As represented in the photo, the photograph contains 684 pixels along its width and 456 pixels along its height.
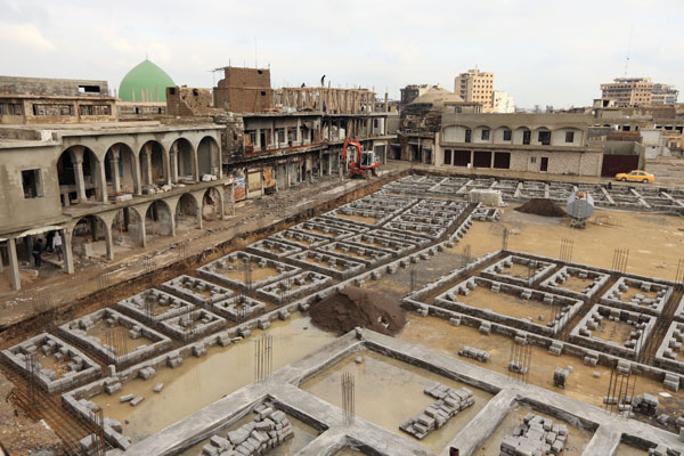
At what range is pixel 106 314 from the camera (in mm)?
18062

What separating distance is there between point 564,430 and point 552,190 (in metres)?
33.9

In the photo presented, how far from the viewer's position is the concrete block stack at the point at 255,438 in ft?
34.5

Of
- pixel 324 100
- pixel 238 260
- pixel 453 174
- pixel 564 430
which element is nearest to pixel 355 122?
pixel 324 100

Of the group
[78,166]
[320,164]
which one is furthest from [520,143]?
[78,166]

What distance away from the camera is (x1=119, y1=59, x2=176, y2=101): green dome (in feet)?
187

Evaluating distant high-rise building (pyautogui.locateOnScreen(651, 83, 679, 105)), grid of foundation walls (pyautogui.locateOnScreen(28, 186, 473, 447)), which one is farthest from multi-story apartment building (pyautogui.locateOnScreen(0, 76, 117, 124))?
distant high-rise building (pyautogui.locateOnScreen(651, 83, 679, 105))

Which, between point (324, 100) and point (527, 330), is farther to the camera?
point (324, 100)

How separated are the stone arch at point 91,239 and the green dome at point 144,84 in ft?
109

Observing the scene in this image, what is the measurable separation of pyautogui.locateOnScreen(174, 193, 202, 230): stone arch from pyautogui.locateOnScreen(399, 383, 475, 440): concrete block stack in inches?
791

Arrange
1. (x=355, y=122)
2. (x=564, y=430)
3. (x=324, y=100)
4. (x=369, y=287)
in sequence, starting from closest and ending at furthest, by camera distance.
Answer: (x=564, y=430), (x=369, y=287), (x=324, y=100), (x=355, y=122)

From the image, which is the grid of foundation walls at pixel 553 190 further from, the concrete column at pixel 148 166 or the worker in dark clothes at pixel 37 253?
the worker in dark clothes at pixel 37 253

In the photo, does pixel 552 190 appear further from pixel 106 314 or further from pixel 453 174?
pixel 106 314

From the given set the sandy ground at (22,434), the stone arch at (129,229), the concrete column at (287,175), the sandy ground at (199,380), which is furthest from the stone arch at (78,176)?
the concrete column at (287,175)

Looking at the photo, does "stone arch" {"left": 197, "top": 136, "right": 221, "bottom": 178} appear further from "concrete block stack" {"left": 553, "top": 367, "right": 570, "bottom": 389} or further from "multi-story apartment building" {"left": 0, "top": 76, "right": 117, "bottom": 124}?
"concrete block stack" {"left": 553, "top": 367, "right": 570, "bottom": 389}
